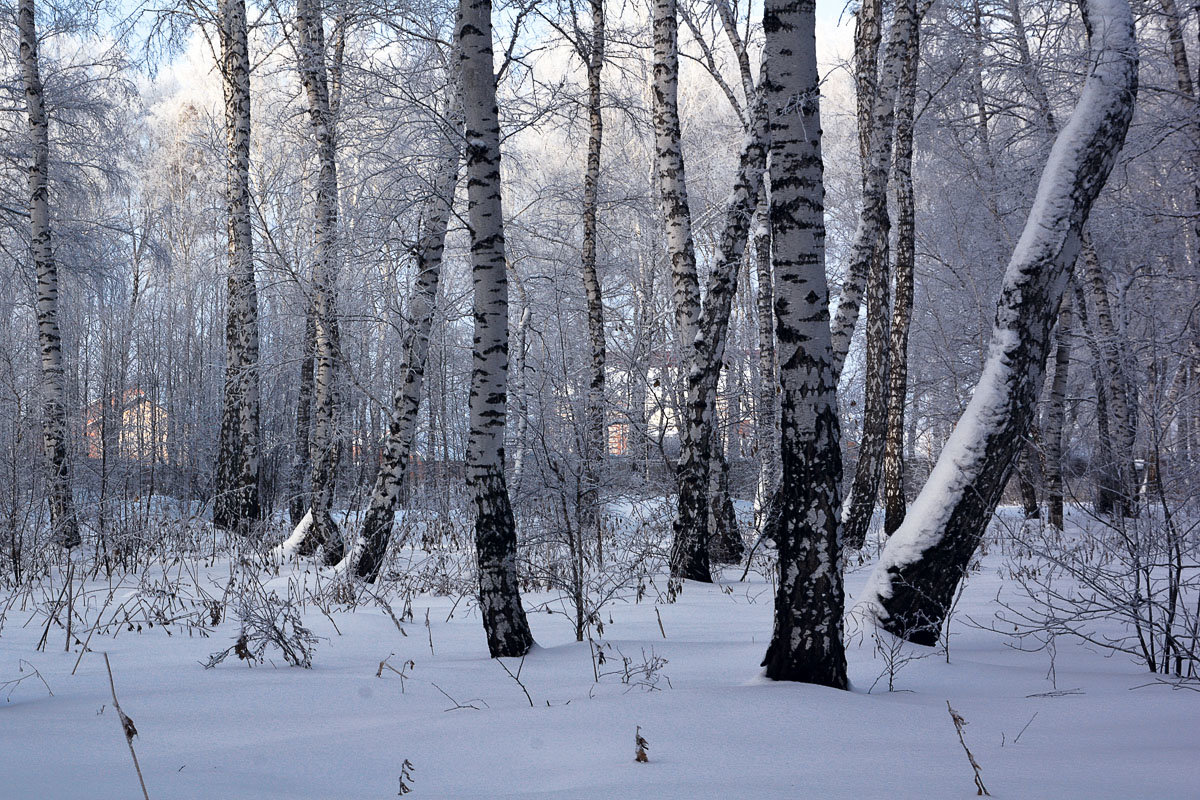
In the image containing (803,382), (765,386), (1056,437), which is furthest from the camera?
(1056,437)

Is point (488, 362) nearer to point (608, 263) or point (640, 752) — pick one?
point (640, 752)

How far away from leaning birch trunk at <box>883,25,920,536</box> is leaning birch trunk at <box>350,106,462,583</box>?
5459 mm

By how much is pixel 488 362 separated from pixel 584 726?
2.07 metres

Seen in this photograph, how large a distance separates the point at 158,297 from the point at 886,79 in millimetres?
28764

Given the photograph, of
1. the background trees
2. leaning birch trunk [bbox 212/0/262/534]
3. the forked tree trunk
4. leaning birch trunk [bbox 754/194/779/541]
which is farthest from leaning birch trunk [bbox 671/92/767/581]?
leaning birch trunk [bbox 212/0/262/534]

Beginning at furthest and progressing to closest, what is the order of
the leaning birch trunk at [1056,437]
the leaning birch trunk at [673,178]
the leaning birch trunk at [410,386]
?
the leaning birch trunk at [1056,437] < the leaning birch trunk at [673,178] < the leaning birch trunk at [410,386]

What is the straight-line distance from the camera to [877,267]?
952cm

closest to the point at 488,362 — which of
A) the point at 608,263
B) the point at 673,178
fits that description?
the point at 673,178

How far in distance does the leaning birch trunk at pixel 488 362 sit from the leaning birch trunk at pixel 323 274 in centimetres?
475

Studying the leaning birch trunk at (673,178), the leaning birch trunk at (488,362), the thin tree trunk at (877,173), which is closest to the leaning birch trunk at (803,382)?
the leaning birch trunk at (488,362)

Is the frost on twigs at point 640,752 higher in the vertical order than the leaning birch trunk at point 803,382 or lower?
lower

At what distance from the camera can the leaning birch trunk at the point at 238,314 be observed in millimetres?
10219

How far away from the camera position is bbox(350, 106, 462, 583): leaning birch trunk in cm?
714

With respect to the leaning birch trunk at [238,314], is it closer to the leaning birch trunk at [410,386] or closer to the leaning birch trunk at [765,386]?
the leaning birch trunk at [410,386]
